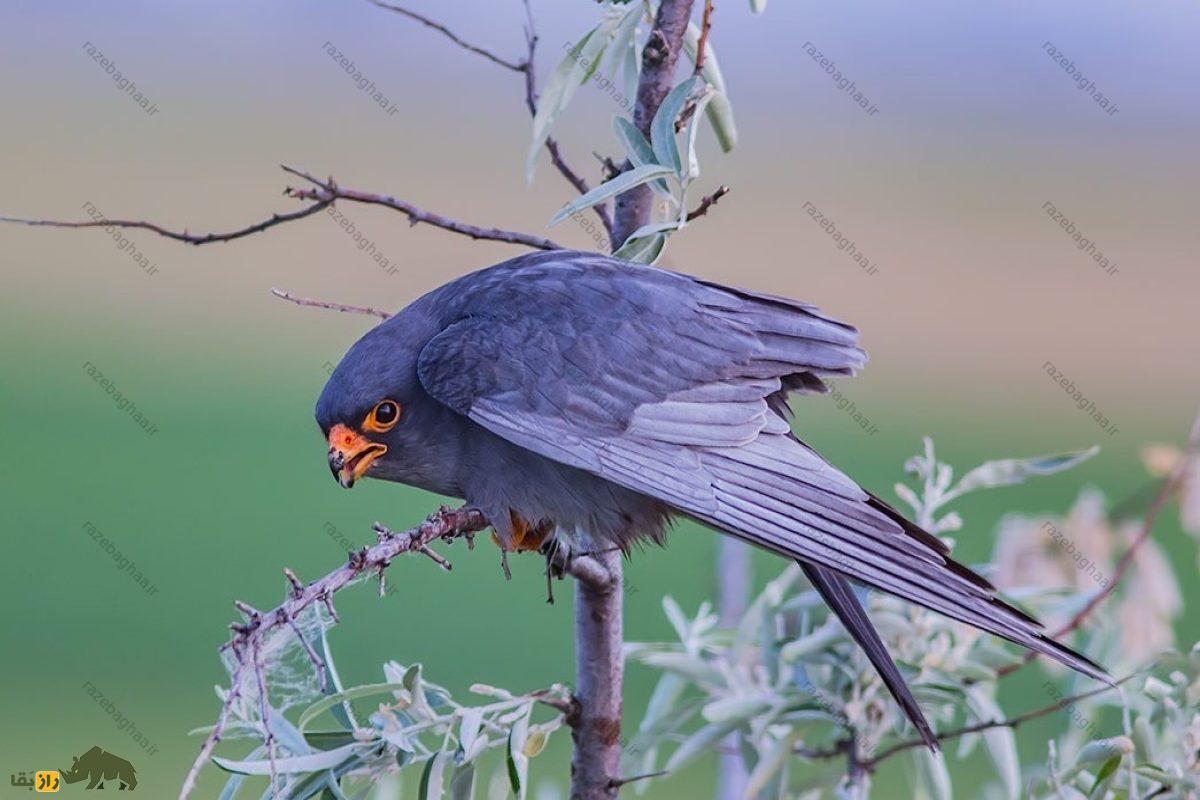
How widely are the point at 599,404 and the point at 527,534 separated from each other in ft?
0.84

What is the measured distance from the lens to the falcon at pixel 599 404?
192 cm

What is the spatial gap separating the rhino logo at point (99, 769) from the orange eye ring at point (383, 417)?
63 cm

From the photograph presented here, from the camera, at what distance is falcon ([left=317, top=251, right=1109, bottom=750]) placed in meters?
1.92

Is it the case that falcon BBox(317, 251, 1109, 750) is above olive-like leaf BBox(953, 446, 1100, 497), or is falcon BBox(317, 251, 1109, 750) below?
above

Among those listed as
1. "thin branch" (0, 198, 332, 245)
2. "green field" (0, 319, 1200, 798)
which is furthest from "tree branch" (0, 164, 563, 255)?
"green field" (0, 319, 1200, 798)

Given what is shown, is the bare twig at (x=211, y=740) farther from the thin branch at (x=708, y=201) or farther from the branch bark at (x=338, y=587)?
the thin branch at (x=708, y=201)

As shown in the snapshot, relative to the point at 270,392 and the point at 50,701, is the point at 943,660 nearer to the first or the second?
the point at 50,701

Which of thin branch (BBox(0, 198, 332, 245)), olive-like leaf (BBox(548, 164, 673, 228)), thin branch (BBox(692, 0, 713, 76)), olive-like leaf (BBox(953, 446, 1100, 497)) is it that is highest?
thin branch (BBox(0, 198, 332, 245))

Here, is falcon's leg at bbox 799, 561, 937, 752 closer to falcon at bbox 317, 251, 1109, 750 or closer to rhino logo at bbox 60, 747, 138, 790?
falcon at bbox 317, 251, 1109, 750

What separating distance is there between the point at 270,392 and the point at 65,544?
194cm

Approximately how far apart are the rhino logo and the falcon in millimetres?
589

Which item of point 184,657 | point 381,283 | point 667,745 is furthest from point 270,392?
point 667,745

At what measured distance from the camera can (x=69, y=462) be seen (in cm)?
715

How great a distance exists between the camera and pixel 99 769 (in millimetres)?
2205
